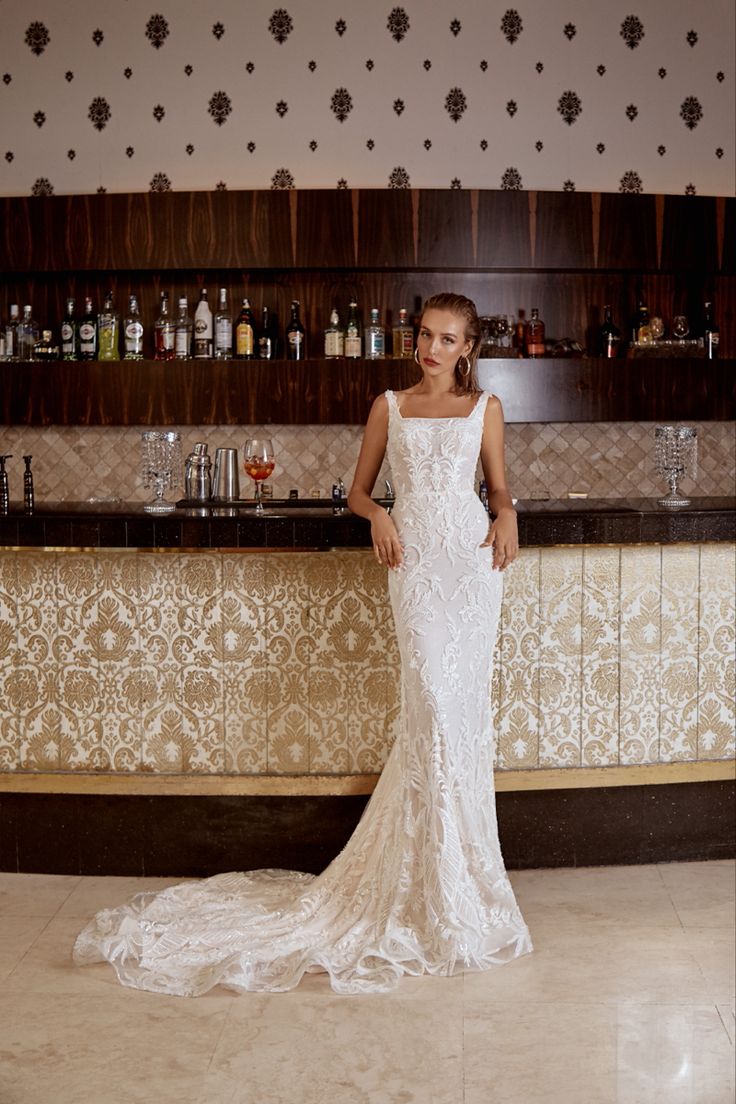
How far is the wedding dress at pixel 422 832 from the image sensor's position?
2.82m

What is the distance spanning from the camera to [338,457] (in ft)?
17.9

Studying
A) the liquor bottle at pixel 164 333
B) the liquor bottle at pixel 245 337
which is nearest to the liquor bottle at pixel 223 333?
the liquor bottle at pixel 245 337

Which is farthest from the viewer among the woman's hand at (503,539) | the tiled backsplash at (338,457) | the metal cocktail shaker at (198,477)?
the tiled backsplash at (338,457)

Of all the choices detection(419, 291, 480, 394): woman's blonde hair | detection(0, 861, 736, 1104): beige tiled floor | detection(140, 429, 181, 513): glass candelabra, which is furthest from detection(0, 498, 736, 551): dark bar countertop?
detection(0, 861, 736, 1104): beige tiled floor

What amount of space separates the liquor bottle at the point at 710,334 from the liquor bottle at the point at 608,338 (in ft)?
1.32

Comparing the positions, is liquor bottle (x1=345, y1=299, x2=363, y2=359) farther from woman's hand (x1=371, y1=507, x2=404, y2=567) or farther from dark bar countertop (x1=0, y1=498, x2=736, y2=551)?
woman's hand (x1=371, y1=507, x2=404, y2=567)

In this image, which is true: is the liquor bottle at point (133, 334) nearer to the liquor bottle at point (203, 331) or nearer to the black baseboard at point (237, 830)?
the liquor bottle at point (203, 331)

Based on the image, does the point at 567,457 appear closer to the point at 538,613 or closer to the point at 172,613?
the point at 538,613

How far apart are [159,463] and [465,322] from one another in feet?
3.46

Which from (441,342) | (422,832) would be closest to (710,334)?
(441,342)

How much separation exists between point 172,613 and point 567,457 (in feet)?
8.98

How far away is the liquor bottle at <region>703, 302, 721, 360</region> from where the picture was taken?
5.25m

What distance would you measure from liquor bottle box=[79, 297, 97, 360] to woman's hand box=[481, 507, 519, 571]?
9.52ft

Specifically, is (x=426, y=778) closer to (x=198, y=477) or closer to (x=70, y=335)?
(x=198, y=477)
